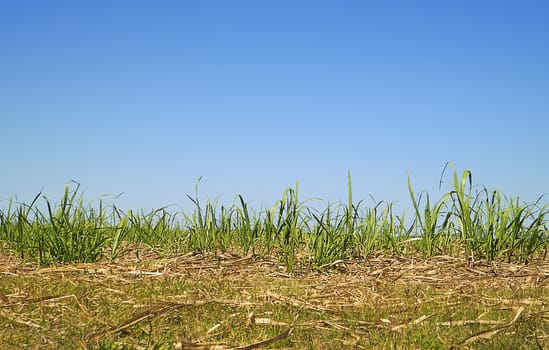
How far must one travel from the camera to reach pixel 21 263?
5.04 m

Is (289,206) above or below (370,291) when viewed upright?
above

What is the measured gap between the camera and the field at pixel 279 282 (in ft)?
8.99

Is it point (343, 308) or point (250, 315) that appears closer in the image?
point (250, 315)

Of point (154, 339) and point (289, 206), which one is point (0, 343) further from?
point (289, 206)

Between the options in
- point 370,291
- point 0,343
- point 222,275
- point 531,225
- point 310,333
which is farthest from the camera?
point 531,225

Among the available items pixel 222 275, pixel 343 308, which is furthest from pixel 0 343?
pixel 222 275

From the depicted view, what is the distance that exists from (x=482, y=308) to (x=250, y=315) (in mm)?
1404

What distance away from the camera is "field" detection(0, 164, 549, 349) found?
2.74 m

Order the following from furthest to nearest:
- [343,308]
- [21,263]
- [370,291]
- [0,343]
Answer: [21,263]
[370,291]
[343,308]
[0,343]

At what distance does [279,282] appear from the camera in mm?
4219

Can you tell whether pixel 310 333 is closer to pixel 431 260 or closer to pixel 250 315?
pixel 250 315

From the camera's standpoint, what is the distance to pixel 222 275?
4.54 m

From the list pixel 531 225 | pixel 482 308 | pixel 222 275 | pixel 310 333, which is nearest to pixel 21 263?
pixel 222 275

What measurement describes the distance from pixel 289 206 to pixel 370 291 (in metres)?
1.53
